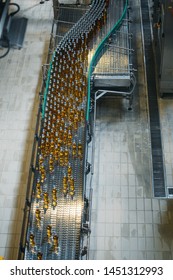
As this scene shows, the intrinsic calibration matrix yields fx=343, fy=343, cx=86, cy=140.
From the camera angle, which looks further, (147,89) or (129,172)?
(147,89)

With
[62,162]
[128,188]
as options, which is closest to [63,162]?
[62,162]

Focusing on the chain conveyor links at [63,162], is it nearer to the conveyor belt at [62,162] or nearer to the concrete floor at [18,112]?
the conveyor belt at [62,162]

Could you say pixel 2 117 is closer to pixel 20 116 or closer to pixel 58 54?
pixel 20 116

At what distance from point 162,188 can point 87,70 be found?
329cm

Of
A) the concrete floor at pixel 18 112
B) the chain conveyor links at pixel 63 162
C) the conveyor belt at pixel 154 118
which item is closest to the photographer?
the chain conveyor links at pixel 63 162

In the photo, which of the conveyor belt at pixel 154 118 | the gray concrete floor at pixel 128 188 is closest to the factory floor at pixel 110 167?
the gray concrete floor at pixel 128 188

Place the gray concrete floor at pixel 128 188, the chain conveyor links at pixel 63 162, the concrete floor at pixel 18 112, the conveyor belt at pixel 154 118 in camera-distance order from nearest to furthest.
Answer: the chain conveyor links at pixel 63 162 → the gray concrete floor at pixel 128 188 → the concrete floor at pixel 18 112 → the conveyor belt at pixel 154 118

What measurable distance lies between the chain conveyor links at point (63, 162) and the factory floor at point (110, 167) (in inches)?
23.1

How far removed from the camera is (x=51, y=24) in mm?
10867

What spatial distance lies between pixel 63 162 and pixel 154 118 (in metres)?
2.82

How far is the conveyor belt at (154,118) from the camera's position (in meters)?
7.50

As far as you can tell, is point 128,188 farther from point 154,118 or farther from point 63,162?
point 154,118

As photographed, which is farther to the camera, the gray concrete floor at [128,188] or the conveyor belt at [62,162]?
the gray concrete floor at [128,188]

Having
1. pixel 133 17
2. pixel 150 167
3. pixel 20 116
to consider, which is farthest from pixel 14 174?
pixel 133 17
